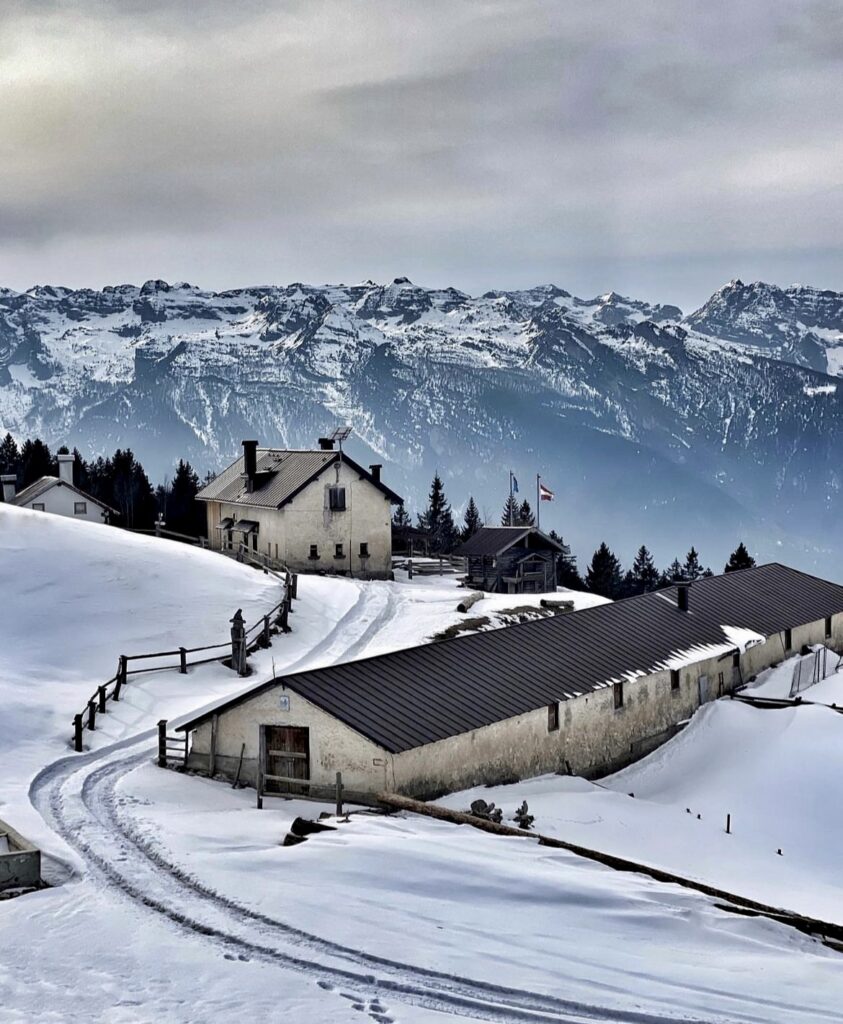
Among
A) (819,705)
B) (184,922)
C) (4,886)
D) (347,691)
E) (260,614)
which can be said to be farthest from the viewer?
(260,614)

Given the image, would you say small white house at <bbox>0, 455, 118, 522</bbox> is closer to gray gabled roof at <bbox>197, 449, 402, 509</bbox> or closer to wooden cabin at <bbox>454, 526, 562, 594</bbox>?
gray gabled roof at <bbox>197, 449, 402, 509</bbox>

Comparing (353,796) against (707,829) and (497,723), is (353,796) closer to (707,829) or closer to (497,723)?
(497,723)

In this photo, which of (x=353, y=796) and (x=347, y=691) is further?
(x=347, y=691)

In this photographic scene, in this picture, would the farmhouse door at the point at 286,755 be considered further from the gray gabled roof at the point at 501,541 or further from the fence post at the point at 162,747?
the gray gabled roof at the point at 501,541

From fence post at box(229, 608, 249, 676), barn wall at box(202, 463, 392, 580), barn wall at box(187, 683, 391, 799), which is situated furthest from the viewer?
barn wall at box(202, 463, 392, 580)

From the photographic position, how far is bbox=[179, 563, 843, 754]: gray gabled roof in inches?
1128

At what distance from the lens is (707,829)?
30750 millimetres

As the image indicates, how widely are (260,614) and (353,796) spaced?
22824mm

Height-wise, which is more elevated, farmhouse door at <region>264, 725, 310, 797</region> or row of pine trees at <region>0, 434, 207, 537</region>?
row of pine trees at <region>0, 434, 207, 537</region>

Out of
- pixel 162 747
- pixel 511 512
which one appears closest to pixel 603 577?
pixel 511 512

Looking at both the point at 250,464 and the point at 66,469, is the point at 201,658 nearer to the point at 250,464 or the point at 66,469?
the point at 250,464

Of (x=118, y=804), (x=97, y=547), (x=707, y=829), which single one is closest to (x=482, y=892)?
(x=118, y=804)

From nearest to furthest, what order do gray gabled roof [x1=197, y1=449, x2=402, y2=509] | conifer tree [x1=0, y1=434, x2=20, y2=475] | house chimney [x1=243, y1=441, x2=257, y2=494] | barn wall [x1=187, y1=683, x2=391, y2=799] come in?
1. barn wall [x1=187, y1=683, x2=391, y2=799]
2. gray gabled roof [x1=197, y1=449, x2=402, y2=509]
3. house chimney [x1=243, y1=441, x2=257, y2=494]
4. conifer tree [x1=0, y1=434, x2=20, y2=475]

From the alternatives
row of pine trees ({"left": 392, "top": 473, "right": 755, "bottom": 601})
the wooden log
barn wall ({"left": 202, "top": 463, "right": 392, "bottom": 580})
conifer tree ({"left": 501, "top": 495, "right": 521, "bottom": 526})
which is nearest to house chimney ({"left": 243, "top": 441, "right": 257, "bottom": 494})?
barn wall ({"left": 202, "top": 463, "right": 392, "bottom": 580})
